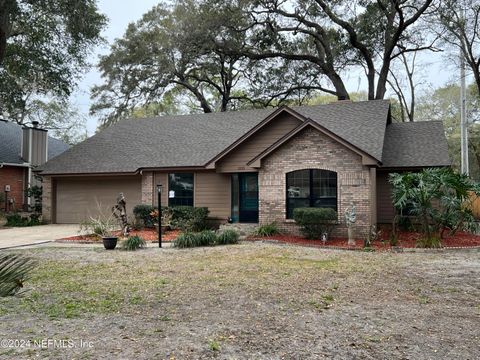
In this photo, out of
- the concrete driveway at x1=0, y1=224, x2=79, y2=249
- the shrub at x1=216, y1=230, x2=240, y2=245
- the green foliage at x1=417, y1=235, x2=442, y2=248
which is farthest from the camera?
the concrete driveway at x1=0, y1=224, x2=79, y2=249

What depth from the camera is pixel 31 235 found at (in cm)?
1570

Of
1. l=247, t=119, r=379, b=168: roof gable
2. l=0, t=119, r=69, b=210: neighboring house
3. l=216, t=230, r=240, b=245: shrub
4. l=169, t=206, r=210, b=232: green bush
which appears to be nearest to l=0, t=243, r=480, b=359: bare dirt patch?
l=216, t=230, r=240, b=245: shrub

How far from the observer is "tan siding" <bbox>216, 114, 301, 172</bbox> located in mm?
16141

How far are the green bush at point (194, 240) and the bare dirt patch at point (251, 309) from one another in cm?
232

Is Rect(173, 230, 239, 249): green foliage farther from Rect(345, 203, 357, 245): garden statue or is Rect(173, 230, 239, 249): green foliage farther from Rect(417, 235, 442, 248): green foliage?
Rect(417, 235, 442, 248): green foliage

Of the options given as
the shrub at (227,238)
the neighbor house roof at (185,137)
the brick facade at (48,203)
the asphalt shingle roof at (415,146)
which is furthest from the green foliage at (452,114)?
the brick facade at (48,203)

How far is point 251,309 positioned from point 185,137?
50.3 feet

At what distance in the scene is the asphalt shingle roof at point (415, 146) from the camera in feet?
51.9

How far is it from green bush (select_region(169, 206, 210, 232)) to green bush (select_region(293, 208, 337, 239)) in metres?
4.41

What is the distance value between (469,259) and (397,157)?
6632 mm

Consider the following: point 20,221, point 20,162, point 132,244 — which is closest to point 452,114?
point 20,162

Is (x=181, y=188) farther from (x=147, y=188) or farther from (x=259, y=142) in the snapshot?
(x=259, y=142)

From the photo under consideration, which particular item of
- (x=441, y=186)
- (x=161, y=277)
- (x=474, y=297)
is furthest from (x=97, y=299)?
(x=441, y=186)

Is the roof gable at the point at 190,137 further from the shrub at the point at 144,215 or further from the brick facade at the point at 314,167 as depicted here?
the shrub at the point at 144,215
